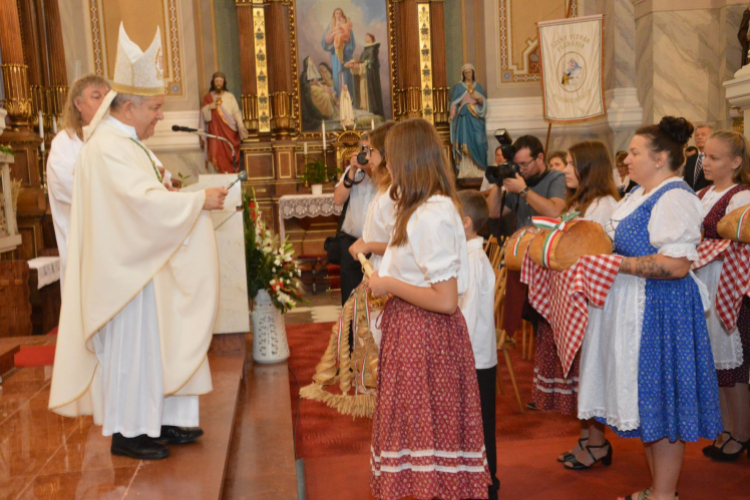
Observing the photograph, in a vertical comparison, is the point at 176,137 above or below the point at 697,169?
above

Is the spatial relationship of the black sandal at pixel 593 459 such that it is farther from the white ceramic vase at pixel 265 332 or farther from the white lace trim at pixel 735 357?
the white ceramic vase at pixel 265 332

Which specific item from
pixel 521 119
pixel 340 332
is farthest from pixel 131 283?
pixel 521 119

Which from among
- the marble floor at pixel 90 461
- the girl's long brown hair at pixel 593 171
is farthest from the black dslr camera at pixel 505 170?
the marble floor at pixel 90 461

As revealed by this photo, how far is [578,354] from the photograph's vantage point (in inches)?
131

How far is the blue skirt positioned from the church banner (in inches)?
200

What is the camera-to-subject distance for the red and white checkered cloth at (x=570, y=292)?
2.72m

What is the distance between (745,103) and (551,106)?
3464 mm

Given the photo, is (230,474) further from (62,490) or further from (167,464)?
(62,490)

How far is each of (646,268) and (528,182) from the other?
1.69 meters

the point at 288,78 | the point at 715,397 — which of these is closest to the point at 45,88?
the point at 288,78

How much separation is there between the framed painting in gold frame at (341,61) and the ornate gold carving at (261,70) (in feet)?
1.66

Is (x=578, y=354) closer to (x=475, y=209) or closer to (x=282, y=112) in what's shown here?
(x=475, y=209)

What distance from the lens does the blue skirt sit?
8.87 feet

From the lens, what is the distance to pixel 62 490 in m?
2.67
